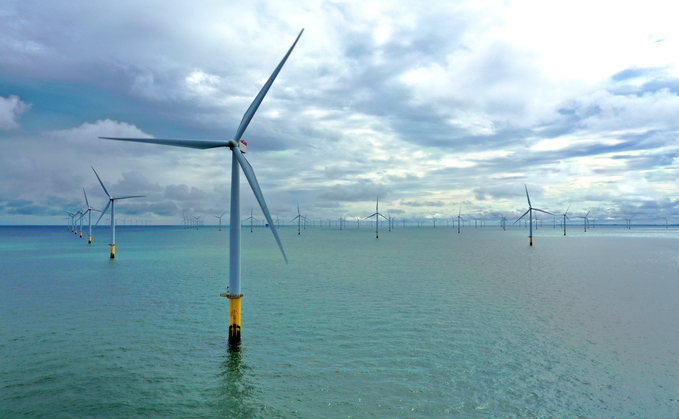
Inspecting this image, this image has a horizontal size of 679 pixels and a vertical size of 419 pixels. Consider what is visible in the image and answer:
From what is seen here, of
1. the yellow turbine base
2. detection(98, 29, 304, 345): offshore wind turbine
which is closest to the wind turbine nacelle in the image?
detection(98, 29, 304, 345): offshore wind turbine

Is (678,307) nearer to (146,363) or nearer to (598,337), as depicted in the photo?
(598,337)

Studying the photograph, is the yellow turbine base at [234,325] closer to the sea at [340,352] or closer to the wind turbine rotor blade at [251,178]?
the sea at [340,352]

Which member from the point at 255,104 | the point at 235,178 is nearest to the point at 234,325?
the point at 235,178

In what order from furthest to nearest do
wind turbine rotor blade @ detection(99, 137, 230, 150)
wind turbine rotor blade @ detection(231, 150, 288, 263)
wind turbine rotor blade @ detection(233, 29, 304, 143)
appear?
1. wind turbine rotor blade @ detection(233, 29, 304, 143)
2. wind turbine rotor blade @ detection(99, 137, 230, 150)
3. wind turbine rotor blade @ detection(231, 150, 288, 263)

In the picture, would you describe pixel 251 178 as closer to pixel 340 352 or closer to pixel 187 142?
pixel 187 142

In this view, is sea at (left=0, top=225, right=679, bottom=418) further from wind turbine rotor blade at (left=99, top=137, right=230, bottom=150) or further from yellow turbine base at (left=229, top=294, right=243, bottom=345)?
wind turbine rotor blade at (left=99, top=137, right=230, bottom=150)

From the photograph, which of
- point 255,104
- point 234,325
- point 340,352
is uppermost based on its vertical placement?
point 255,104

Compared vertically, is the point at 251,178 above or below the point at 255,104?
below

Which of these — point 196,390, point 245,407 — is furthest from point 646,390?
point 196,390

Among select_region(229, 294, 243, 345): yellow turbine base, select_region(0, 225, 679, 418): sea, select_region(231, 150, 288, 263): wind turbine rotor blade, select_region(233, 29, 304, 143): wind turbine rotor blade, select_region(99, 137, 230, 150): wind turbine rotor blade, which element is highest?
select_region(233, 29, 304, 143): wind turbine rotor blade

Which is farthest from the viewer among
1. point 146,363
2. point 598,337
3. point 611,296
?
point 611,296

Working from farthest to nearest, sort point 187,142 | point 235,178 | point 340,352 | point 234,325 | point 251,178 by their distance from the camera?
point 234,325 → point 340,352 → point 187,142 → point 235,178 → point 251,178

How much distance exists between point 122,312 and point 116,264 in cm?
5262

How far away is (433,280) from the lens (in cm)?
6297
